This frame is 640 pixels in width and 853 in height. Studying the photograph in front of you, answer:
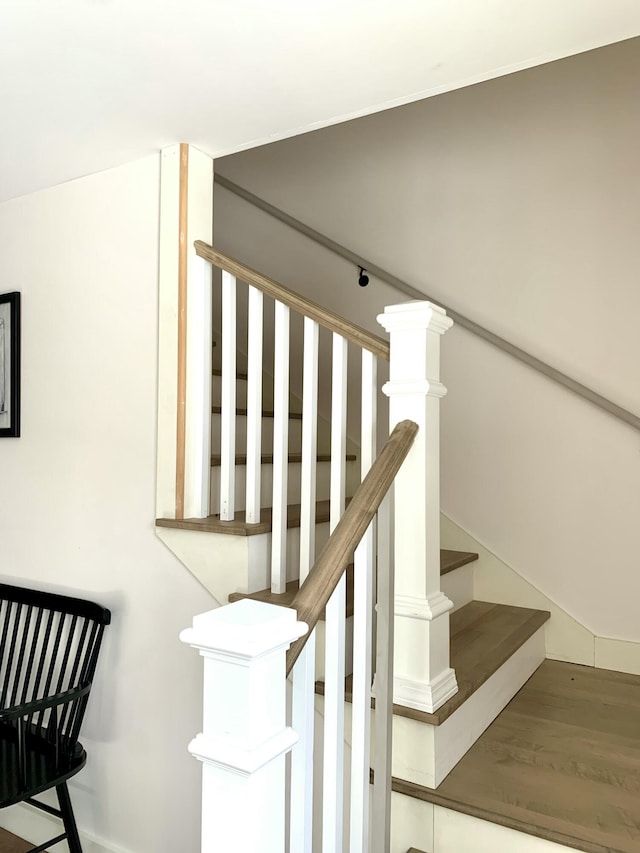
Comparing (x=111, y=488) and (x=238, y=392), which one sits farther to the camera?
(x=238, y=392)

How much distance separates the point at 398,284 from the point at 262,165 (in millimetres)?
1044

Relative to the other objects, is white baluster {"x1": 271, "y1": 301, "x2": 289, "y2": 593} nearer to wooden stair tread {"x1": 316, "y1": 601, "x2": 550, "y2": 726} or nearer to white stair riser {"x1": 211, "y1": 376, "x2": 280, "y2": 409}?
wooden stair tread {"x1": 316, "y1": 601, "x2": 550, "y2": 726}

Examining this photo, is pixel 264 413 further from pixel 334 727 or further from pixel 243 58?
pixel 334 727

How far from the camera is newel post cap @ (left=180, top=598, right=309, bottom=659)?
0.85 m

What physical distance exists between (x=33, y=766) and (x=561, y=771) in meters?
1.50

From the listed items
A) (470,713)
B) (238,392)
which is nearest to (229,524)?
(470,713)

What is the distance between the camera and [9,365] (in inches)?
93.0

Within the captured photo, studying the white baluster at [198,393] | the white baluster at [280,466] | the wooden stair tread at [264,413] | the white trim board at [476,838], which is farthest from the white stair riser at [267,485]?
the white trim board at [476,838]

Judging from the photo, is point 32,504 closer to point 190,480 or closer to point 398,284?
point 190,480

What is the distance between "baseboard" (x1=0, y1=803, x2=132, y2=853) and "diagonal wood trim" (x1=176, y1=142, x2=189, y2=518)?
1.17 metres

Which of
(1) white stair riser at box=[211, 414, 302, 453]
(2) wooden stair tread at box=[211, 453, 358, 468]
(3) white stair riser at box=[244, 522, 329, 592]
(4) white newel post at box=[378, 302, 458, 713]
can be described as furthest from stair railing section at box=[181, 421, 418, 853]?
(1) white stair riser at box=[211, 414, 302, 453]

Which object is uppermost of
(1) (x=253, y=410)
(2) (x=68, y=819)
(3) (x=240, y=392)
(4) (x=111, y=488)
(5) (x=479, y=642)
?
(3) (x=240, y=392)

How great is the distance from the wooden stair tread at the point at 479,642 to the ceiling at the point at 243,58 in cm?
154

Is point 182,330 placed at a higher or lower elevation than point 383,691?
higher
